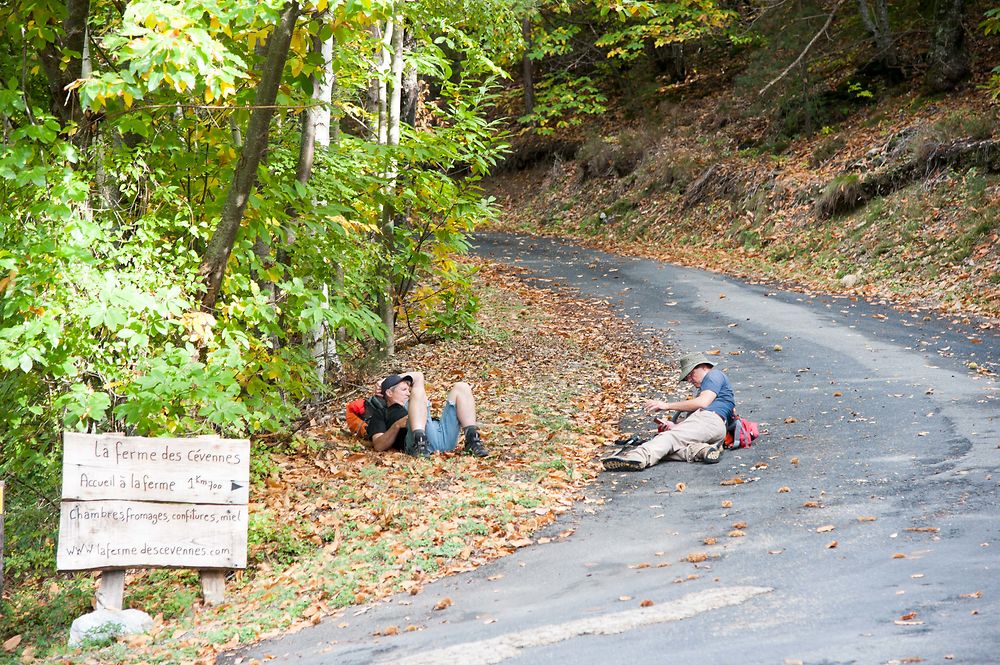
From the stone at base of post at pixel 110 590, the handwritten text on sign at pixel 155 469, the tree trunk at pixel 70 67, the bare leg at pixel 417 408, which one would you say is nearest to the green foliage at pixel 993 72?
the bare leg at pixel 417 408

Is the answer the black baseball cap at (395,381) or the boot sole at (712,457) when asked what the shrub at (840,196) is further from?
the black baseball cap at (395,381)

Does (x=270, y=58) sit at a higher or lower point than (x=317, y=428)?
higher

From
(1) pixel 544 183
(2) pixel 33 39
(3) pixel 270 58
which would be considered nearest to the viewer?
(3) pixel 270 58

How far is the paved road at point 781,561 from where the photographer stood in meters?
4.66

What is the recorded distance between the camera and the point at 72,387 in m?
6.27

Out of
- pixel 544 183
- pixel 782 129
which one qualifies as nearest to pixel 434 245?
pixel 782 129

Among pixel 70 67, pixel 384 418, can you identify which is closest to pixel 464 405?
pixel 384 418

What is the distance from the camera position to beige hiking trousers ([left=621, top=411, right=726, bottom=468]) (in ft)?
27.5

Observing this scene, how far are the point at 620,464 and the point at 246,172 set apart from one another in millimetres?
3947

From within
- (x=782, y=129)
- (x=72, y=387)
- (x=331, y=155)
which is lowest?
(x=72, y=387)

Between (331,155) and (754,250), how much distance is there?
13487 mm

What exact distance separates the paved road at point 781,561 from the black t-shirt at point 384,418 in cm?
215

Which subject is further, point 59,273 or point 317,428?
point 317,428

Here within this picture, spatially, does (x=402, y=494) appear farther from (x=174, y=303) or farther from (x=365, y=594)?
(x=174, y=303)
